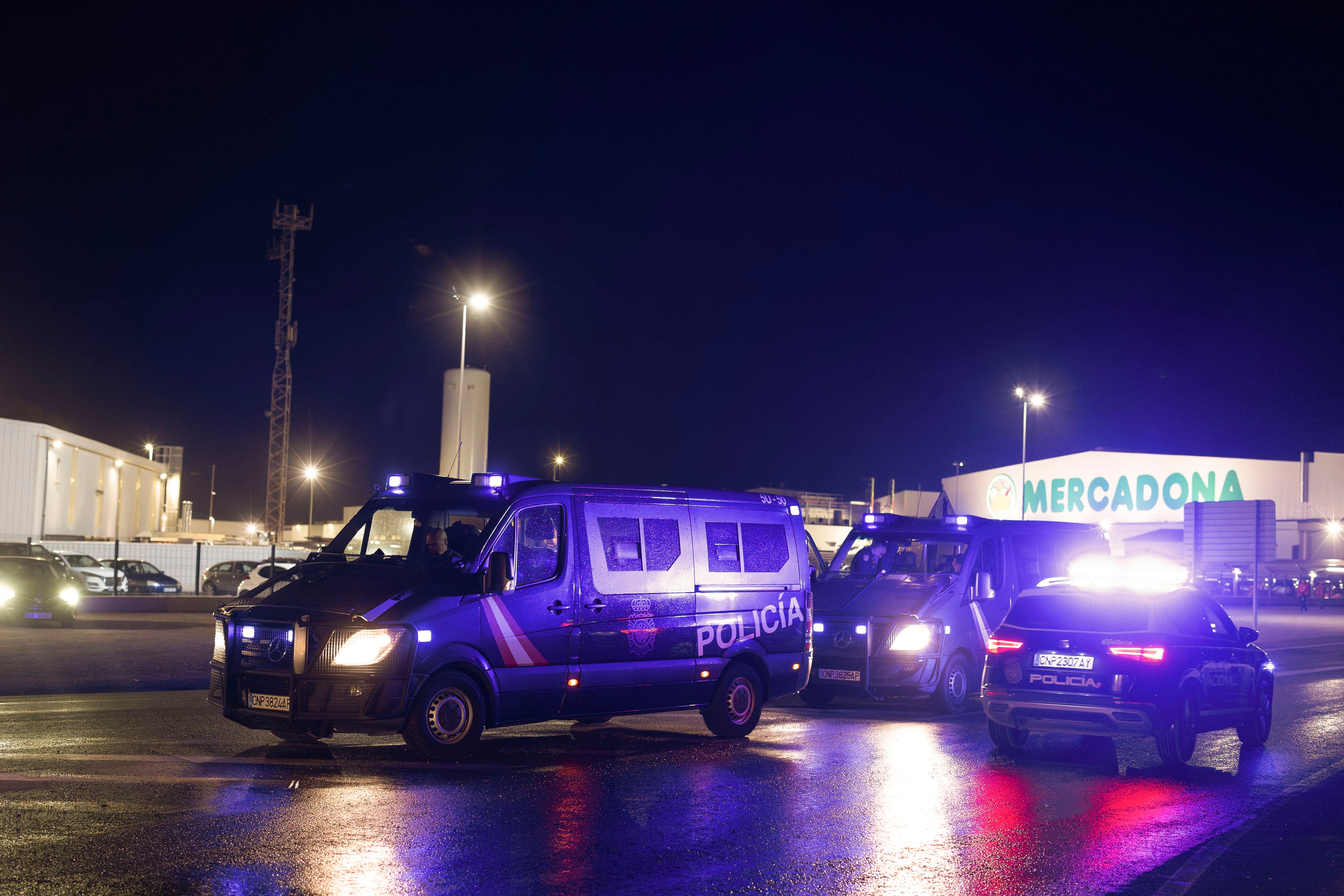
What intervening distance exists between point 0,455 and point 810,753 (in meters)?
55.7

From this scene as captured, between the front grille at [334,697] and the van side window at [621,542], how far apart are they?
8.07 ft

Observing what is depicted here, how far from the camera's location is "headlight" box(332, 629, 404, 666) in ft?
29.3

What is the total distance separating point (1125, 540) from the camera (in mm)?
64000

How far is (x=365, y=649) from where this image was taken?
894cm

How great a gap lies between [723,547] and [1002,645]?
278cm

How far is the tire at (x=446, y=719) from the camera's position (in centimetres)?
915

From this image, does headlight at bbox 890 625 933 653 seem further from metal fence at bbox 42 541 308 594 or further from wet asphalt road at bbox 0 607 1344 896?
metal fence at bbox 42 541 308 594

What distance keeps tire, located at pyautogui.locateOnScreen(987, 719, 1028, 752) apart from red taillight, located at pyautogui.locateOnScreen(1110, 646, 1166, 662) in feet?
4.40

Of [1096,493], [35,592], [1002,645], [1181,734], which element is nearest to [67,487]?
[35,592]

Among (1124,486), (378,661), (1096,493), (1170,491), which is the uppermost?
(1124,486)

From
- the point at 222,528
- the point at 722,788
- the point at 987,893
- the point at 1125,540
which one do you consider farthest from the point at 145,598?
the point at 222,528

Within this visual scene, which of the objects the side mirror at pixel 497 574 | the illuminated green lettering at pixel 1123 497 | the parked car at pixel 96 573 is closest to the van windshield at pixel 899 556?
the side mirror at pixel 497 574

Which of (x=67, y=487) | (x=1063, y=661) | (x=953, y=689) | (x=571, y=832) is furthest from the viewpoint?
(x=67, y=487)

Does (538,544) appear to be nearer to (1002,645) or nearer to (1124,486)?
(1002,645)
